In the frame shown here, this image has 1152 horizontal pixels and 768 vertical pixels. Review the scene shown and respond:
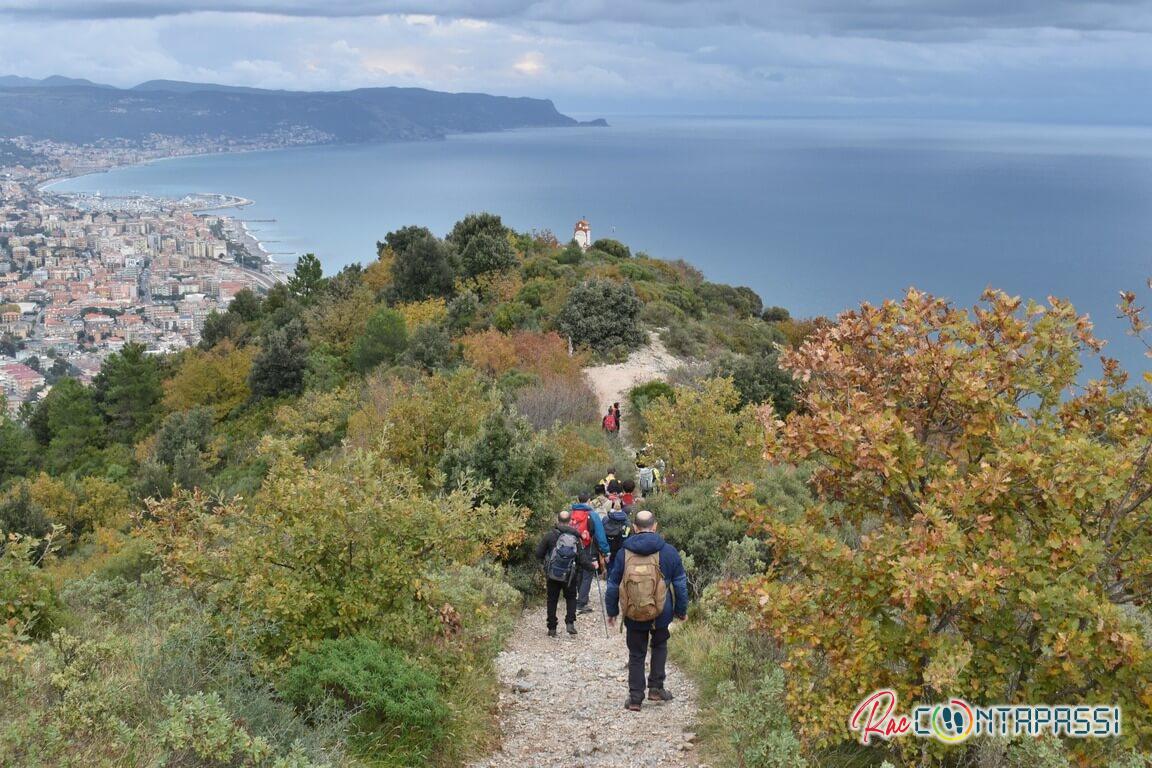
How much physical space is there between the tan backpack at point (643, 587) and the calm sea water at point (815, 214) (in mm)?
33840

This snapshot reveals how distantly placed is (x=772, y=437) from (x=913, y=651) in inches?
54.4

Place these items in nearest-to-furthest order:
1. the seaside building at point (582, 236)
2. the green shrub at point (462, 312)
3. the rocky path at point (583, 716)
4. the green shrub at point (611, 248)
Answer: the rocky path at point (583, 716) < the green shrub at point (462, 312) < the seaside building at point (582, 236) < the green shrub at point (611, 248)

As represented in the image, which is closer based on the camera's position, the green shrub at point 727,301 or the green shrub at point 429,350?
the green shrub at point 429,350

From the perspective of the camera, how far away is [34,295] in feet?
331

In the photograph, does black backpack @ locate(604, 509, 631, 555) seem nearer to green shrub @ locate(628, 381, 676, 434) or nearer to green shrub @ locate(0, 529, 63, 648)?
green shrub @ locate(0, 529, 63, 648)

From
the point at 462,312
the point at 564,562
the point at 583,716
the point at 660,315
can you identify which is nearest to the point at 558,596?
the point at 564,562

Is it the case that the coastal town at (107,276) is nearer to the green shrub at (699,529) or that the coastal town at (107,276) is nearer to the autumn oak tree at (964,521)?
the green shrub at (699,529)

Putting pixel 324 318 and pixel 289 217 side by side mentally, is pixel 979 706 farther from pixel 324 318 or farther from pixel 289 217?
pixel 289 217

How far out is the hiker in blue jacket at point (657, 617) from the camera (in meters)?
6.86

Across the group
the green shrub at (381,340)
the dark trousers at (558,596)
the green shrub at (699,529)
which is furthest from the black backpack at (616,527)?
the green shrub at (381,340)

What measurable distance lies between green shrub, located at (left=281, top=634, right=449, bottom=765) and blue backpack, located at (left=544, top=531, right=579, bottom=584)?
348cm

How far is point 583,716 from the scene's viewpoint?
711cm

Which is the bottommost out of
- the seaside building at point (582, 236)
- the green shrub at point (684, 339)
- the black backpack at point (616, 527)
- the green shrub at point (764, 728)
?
the green shrub at point (684, 339)

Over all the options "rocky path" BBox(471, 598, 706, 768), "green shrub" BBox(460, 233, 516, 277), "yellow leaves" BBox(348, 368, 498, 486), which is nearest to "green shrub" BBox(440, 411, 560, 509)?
"yellow leaves" BBox(348, 368, 498, 486)
